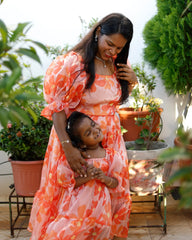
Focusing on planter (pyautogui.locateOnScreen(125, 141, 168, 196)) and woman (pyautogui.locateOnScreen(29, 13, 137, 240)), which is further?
planter (pyautogui.locateOnScreen(125, 141, 168, 196))

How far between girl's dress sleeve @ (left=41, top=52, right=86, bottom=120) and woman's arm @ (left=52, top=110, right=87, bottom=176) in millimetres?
42

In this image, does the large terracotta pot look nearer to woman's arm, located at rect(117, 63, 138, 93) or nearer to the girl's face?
woman's arm, located at rect(117, 63, 138, 93)

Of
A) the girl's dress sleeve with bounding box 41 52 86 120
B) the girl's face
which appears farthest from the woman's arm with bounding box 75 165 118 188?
the girl's dress sleeve with bounding box 41 52 86 120

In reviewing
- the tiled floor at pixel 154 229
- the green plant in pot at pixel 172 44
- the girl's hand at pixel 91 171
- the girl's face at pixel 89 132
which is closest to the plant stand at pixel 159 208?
the tiled floor at pixel 154 229

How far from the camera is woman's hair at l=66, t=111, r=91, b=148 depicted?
163 centimetres

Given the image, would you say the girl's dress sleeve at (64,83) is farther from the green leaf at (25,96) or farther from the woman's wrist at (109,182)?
the green leaf at (25,96)

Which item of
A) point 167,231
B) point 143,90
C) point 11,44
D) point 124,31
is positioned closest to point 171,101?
point 143,90

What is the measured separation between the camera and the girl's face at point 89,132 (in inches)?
64.0

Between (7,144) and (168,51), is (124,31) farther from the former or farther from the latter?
(7,144)

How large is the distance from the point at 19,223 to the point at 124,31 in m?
1.54

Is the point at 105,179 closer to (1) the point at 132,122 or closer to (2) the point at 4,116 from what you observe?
(1) the point at 132,122

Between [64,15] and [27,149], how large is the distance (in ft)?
3.88

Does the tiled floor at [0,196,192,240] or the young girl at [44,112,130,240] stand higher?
the young girl at [44,112,130,240]

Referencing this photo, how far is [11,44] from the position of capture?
58 cm
